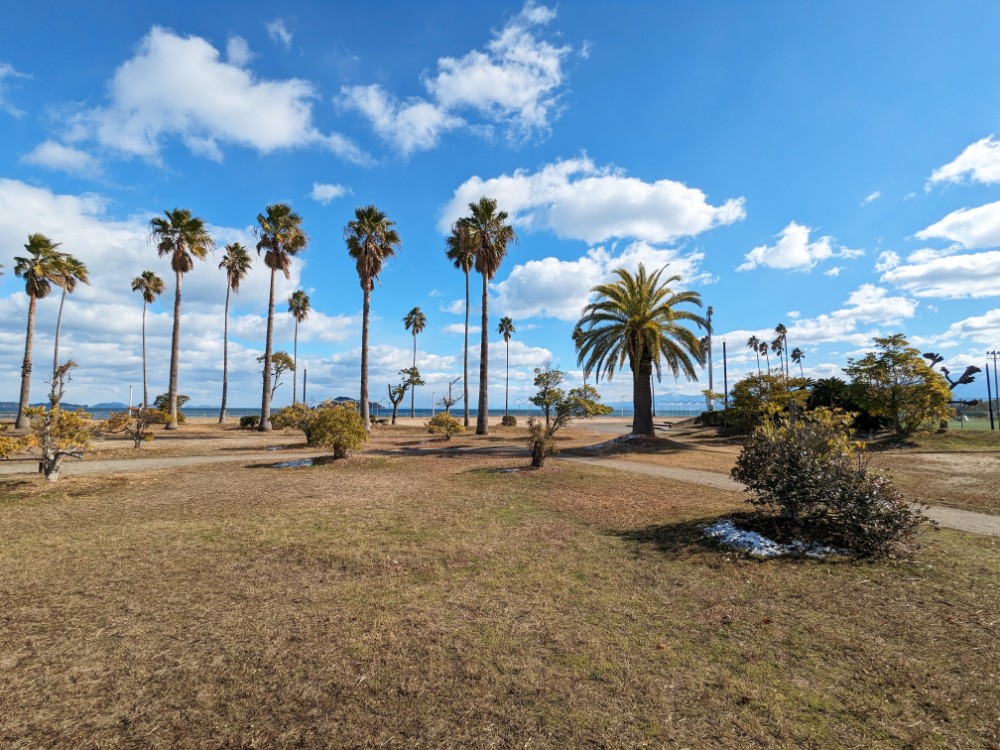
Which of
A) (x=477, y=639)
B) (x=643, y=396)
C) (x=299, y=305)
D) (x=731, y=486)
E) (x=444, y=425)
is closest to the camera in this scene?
(x=477, y=639)

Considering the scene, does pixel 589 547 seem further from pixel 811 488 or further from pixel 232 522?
pixel 232 522

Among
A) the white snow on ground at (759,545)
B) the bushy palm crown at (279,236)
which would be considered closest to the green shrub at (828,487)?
the white snow on ground at (759,545)

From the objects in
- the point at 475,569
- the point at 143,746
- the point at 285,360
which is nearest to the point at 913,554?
the point at 475,569

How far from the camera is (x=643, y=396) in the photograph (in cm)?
2834

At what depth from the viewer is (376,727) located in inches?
137

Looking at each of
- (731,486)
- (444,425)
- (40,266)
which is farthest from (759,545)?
(40,266)

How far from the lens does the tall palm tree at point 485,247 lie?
3288 cm

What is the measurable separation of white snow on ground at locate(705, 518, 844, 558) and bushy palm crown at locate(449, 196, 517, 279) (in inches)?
1088

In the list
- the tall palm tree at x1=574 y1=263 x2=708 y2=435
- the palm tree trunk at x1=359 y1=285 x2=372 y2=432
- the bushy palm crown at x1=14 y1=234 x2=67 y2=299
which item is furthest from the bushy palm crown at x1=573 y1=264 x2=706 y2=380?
the bushy palm crown at x1=14 y1=234 x2=67 y2=299

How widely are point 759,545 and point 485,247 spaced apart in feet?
95.0

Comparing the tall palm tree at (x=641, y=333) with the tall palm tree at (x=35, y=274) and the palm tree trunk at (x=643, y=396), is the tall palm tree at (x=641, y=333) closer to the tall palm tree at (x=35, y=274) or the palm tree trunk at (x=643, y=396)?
the palm tree trunk at (x=643, y=396)

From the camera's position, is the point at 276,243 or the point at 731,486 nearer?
the point at 731,486

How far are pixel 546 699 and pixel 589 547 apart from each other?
4.37 m

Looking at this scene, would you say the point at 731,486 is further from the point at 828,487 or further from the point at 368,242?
the point at 368,242
